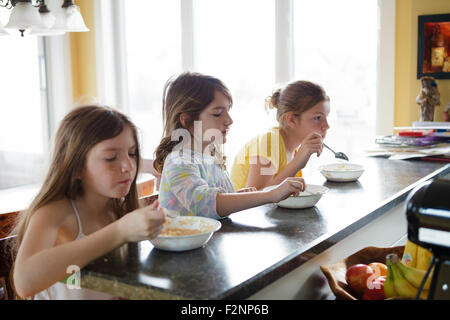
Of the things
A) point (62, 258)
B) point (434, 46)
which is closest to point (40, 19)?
point (62, 258)

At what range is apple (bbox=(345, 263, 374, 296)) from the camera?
3.92 feet

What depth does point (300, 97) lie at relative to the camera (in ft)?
7.58

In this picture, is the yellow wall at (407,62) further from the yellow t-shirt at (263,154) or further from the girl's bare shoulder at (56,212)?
the girl's bare shoulder at (56,212)

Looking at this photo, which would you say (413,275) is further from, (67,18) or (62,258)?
(67,18)

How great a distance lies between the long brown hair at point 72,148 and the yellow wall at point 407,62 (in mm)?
2628

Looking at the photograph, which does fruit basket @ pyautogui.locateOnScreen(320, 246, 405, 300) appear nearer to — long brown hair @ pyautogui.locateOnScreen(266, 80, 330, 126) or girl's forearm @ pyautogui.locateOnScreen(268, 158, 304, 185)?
girl's forearm @ pyautogui.locateOnScreen(268, 158, 304, 185)

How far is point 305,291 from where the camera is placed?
1278mm

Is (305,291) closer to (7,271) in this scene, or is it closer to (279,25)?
(7,271)

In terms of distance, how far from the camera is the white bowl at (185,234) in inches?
44.4

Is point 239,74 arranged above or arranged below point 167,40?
below

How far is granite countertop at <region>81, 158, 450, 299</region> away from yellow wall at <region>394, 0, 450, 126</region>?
79.9 inches
